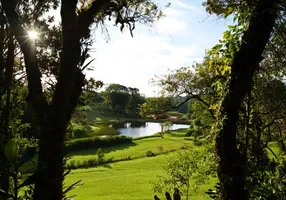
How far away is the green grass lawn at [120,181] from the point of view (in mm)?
20002

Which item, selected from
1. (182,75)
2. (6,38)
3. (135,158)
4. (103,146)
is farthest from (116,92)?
(6,38)

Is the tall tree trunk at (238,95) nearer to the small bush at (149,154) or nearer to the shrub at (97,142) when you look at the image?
the small bush at (149,154)

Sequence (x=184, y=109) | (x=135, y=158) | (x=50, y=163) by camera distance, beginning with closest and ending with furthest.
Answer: (x=50, y=163), (x=135, y=158), (x=184, y=109)

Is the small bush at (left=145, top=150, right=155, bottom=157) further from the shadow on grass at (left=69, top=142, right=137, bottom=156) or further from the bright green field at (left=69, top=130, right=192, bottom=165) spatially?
the shadow on grass at (left=69, top=142, right=137, bottom=156)

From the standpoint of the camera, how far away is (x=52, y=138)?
3.15 meters

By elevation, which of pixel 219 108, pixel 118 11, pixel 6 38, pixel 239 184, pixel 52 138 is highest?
pixel 6 38

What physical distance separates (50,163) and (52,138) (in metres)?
0.25

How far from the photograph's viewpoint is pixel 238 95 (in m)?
2.81

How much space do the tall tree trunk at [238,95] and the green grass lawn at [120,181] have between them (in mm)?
12946

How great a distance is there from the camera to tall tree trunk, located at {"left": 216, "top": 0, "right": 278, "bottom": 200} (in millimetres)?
2729

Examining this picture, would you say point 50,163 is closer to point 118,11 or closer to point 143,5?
point 118,11

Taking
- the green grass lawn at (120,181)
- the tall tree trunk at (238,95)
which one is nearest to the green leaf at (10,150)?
the tall tree trunk at (238,95)

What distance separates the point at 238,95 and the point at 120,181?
74.6 ft

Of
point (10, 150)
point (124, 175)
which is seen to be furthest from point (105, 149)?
point (10, 150)
